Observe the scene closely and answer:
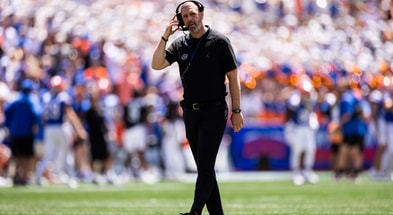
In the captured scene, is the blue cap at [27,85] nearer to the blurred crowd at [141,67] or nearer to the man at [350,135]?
the blurred crowd at [141,67]

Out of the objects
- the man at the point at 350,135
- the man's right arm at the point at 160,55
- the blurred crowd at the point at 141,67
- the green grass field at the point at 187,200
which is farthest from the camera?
the man at the point at 350,135

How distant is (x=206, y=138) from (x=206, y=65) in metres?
0.71

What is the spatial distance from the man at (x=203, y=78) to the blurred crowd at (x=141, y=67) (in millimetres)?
11477

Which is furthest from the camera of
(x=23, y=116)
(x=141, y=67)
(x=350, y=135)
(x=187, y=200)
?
(x=141, y=67)

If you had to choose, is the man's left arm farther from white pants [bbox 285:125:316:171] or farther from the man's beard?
white pants [bbox 285:125:316:171]

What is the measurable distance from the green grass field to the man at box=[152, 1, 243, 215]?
2.90 m

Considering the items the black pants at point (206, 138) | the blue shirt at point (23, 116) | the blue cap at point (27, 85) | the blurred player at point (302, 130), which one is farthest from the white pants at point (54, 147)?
the black pants at point (206, 138)

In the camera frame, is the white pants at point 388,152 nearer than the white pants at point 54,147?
No

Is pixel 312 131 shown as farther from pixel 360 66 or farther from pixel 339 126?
pixel 360 66

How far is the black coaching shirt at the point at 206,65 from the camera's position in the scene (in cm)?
953

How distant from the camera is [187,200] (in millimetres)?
15750

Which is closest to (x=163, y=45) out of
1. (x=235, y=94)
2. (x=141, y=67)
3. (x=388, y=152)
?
(x=235, y=94)

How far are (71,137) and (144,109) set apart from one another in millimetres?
2287

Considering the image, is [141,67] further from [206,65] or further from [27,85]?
[206,65]
